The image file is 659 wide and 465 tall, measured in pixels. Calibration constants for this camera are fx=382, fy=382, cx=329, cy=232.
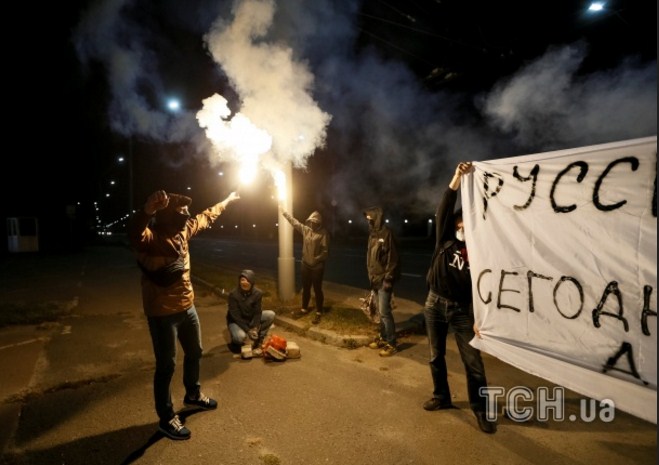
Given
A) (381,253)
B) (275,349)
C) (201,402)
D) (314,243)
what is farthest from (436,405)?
(314,243)

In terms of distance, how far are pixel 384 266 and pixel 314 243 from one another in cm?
190

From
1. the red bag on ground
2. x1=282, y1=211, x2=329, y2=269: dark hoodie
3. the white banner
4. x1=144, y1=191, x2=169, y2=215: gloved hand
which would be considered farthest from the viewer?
x1=282, y1=211, x2=329, y2=269: dark hoodie

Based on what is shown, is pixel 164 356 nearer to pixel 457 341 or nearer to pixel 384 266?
pixel 457 341

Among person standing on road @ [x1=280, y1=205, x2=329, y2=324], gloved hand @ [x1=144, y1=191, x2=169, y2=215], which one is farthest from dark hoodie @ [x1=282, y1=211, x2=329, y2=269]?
gloved hand @ [x1=144, y1=191, x2=169, y2=215]

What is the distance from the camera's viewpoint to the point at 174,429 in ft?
11.1

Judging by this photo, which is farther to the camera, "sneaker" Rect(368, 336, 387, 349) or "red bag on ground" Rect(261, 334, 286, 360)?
"sneaker" Rect(368, 336, 387, 349)

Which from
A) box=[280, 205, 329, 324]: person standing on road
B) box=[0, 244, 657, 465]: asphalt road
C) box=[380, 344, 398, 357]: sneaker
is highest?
box=[280, 205, 329, 324]: person standing on road

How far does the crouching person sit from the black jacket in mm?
2966

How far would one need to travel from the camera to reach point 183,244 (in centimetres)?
365

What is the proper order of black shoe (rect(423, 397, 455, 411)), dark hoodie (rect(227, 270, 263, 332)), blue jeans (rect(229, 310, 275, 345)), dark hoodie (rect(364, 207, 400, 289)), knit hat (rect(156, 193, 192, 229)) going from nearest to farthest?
knit hat (rect(156, 193, 192, 229)) < black shoe (rect(423, 397, 455, 411)) < dark hoodie (rect(364, 207, 400, 289)) < blue jeans (rect(229, 310, 275, 345)) < dark hoodie (rect(227, 270, 263, 332))

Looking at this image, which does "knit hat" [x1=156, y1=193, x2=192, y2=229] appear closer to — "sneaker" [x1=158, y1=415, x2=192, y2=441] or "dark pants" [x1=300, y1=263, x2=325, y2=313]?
"sneaker" [x1=158, y1=415, x2=192, y2=441]

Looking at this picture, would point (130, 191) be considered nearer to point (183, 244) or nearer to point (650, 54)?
point (183, 244)

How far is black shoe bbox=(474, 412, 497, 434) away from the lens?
3428 mm

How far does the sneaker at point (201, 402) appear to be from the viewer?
3896 mm
